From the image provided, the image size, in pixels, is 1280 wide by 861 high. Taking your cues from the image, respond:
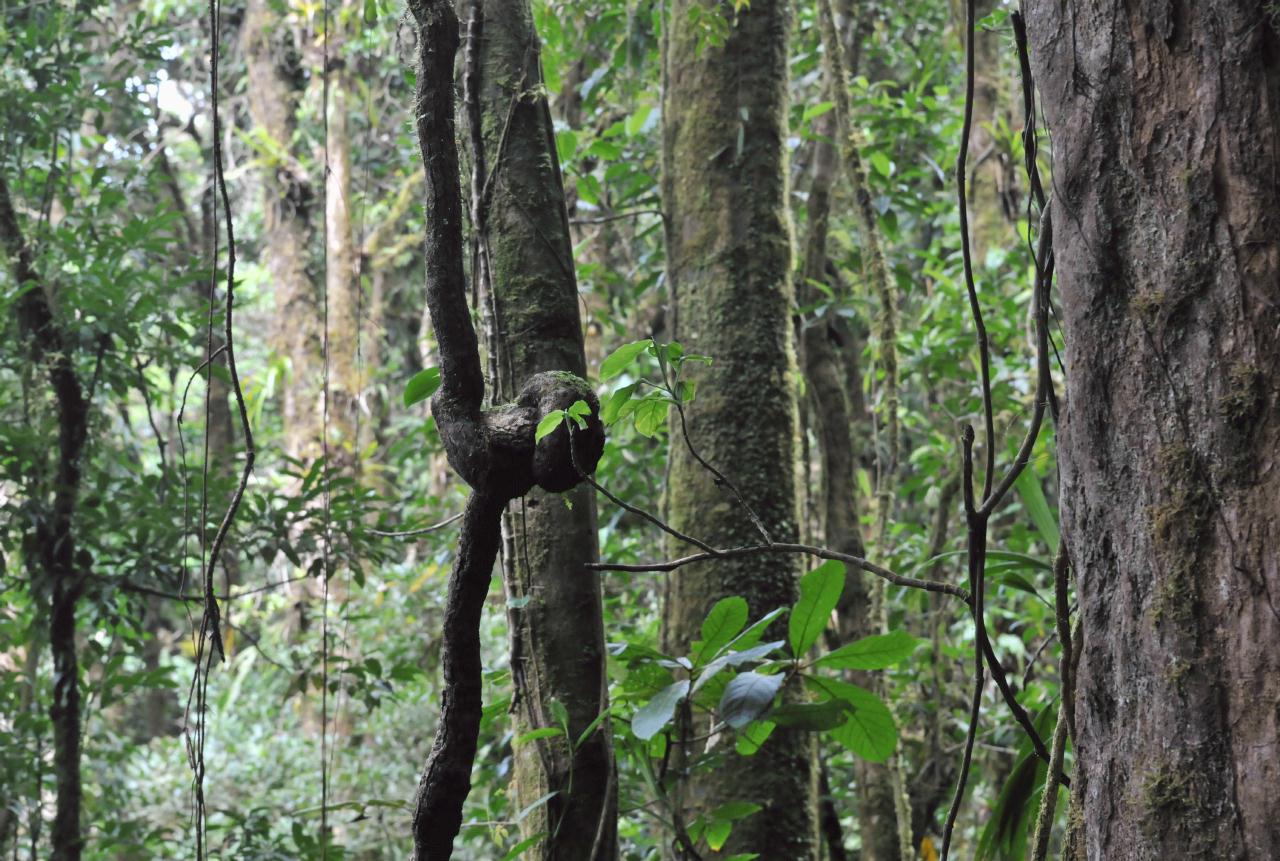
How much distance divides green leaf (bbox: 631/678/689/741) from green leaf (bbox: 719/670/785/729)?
62mm

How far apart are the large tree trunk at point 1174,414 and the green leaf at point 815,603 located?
42 centimetres

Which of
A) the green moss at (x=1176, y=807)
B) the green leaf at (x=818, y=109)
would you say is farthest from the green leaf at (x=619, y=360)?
the green leaf at (x=818, y=109)

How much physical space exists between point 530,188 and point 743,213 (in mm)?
1081

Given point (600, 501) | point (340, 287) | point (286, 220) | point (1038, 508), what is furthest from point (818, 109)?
point (286, 220)

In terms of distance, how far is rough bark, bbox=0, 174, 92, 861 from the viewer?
2.73m

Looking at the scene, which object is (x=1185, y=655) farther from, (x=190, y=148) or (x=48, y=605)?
(x=190, y=148)

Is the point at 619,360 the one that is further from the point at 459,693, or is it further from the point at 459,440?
the point at 459,693

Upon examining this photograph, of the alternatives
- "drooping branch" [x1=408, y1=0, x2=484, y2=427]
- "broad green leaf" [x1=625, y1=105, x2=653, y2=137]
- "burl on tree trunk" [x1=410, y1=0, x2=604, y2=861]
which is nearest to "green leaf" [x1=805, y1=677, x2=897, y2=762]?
"burl on tree trunk" [x1=410, y1=0, x2=604, y2=861]

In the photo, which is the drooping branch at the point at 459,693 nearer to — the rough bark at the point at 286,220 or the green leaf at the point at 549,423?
the green leaf at the point at 549,423

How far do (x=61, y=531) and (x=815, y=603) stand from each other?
7.52ft

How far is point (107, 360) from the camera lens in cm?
306

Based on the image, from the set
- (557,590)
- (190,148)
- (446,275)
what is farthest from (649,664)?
(190,148)

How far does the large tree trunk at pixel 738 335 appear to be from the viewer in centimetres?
225

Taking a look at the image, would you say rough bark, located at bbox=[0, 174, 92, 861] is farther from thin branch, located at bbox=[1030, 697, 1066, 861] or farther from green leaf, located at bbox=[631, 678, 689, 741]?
thin branch, located at bbox=[1030, 697, 1066, 861]
